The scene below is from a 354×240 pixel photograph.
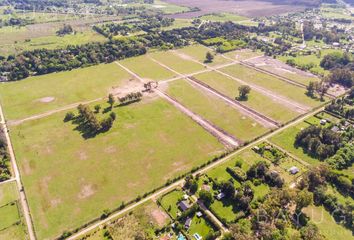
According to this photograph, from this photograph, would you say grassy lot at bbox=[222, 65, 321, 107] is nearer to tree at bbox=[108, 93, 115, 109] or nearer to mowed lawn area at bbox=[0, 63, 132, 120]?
mowed lawn area at bbox=[0, 63, 132, 120]

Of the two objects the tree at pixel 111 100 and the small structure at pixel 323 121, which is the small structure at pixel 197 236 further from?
the small structure at pixel 323 121

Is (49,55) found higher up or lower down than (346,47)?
lower down

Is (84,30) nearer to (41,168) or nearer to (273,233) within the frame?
(41,168)

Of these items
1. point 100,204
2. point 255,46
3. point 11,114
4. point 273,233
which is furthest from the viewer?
point 255,46

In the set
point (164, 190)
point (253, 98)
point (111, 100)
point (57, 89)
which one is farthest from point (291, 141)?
point (57, 89)

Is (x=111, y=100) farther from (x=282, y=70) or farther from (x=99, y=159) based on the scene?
(x=282, y=70)

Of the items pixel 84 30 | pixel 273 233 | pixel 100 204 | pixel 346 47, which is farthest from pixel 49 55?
pixel 346 47
